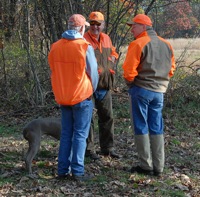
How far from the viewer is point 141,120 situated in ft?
21.5

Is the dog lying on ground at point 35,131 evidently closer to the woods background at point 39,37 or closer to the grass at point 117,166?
the grass at point 117,166

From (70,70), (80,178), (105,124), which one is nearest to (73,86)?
(70,70)

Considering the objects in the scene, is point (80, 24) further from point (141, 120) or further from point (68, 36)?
point (141, 120)

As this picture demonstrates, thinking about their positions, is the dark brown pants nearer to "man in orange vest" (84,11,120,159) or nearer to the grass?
"man in orange vest" (84,11,120,159)

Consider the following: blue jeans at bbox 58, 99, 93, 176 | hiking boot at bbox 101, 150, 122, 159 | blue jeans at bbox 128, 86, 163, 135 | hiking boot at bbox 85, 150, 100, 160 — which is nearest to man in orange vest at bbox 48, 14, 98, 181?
blue jeans at bbox 58, 99, 93, 176

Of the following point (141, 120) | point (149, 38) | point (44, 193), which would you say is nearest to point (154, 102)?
point (141, 120)

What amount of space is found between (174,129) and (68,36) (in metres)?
4.93

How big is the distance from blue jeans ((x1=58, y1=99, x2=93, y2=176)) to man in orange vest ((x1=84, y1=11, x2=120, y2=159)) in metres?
1.06

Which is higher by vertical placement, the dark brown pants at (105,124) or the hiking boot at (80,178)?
the dark brown pants at (105,124)

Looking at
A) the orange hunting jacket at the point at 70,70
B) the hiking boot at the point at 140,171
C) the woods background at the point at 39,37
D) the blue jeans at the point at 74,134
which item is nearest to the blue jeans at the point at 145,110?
the hiking boot at the point at 140,171

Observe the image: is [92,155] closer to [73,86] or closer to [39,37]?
[73,86]

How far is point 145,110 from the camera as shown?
6520 mm

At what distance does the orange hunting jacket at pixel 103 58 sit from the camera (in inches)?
282

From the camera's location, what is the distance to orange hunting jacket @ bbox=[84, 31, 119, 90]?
23.5ft
